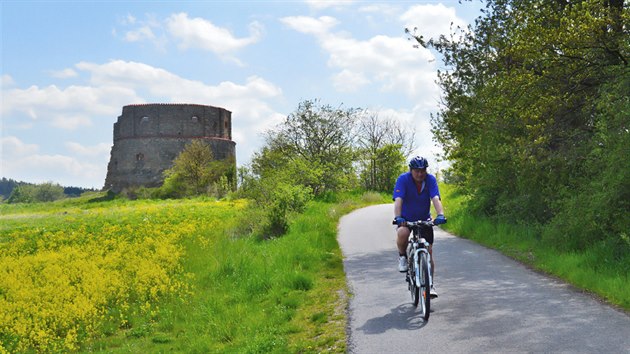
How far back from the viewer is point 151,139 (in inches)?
2707

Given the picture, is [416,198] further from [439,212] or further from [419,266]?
[419,266]

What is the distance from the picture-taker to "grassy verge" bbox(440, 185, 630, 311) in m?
7.79

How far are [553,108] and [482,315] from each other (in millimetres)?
6629

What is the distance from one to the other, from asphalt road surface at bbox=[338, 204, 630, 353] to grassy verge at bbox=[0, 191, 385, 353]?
1.38 feet

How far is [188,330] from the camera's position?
27.2 ft

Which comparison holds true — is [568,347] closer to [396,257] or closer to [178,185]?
[396,257]

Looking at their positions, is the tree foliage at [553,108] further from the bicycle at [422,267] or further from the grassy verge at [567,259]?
the bicycle at [422,267]

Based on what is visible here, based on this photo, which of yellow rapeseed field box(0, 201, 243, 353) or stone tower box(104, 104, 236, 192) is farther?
stone tower box(104, 104, 236, 192)

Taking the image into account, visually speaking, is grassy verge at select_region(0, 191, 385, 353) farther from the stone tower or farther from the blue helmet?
the stone tower

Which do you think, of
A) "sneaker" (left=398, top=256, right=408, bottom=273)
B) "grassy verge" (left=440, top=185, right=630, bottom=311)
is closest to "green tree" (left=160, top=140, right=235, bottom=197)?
"grassy verge" (left=440, top=185, right=630, bottom=311)

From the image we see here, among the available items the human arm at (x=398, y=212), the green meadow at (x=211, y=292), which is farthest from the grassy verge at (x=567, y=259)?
the human arm at (x=398, y=212)

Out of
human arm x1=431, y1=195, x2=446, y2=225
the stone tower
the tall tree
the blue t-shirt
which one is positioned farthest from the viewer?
the stone tower

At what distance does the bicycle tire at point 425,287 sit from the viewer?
6.69 m

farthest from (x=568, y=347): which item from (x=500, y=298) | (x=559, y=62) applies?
(x=559, y=62)
